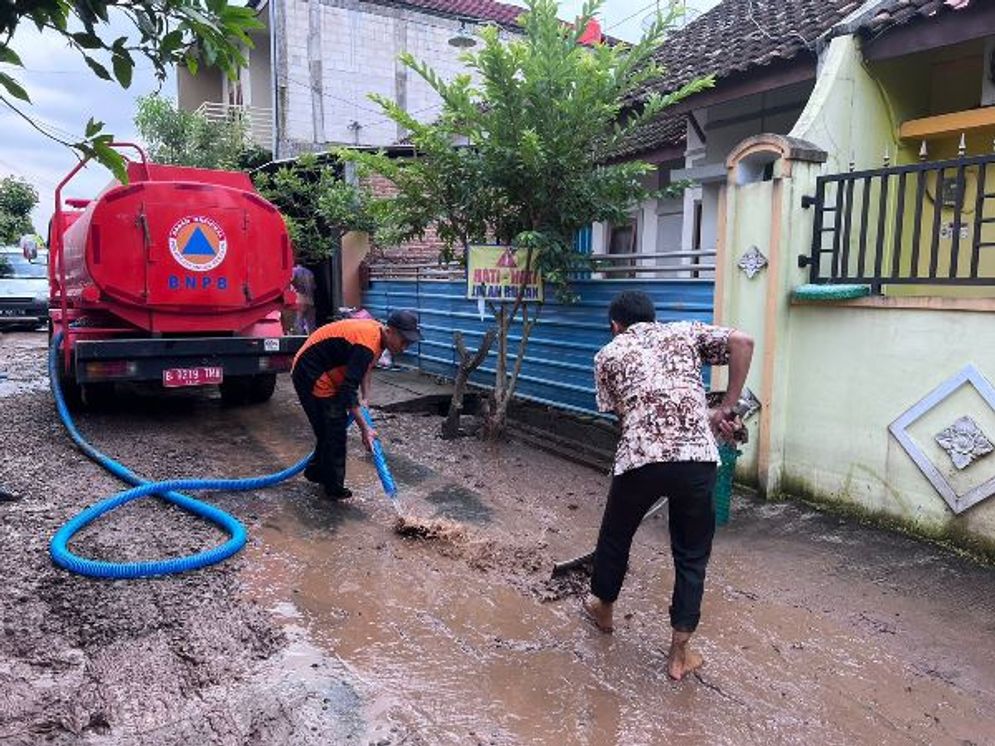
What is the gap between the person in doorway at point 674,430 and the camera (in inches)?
124

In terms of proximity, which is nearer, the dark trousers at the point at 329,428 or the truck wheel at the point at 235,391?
the dark trousers at the point at 329,428

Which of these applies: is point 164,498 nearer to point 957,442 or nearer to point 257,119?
point 957,442

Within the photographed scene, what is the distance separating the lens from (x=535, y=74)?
614cm

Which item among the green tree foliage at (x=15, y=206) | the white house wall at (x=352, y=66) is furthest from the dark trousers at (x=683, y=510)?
the green tree foliage at (x=15, y=206)

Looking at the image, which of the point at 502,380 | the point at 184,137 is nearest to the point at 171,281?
the point at 502,380

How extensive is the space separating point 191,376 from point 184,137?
999 cm

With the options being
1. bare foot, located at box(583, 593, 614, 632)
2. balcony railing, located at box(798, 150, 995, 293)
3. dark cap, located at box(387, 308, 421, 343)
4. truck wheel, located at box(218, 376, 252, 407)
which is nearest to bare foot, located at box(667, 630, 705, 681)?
bare foot, located at box(583, 593, 614, 632)

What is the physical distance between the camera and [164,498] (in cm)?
510

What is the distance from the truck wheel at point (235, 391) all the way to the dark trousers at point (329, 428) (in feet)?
11.1

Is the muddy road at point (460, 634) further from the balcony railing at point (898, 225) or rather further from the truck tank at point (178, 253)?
the truck tank at point (178, 253)

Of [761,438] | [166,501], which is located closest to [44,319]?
[166,501]

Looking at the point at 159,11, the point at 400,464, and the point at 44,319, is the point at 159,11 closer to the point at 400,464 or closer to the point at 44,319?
the point at 400,464

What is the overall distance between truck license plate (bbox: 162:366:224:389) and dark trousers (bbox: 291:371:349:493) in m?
2.32

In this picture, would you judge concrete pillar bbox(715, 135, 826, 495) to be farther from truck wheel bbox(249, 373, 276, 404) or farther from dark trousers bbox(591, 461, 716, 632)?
truck wheel bbox(249, 373, 276, 404)
